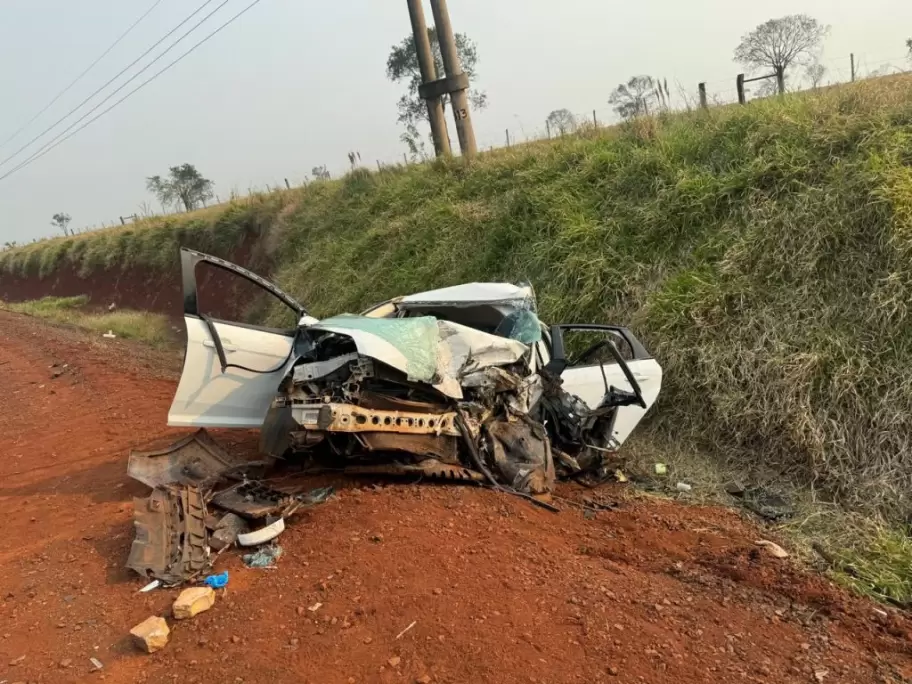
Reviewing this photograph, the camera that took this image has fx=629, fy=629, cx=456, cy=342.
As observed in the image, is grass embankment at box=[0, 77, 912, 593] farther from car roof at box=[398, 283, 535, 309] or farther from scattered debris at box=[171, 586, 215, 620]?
scattered debris at box=[171, 586, 215, 620]

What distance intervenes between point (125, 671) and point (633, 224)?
704cm

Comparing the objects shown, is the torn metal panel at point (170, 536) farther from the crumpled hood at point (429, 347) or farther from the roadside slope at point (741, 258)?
the roadside slope at point (741, 258)

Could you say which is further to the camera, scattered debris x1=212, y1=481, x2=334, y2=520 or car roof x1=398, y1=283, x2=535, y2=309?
car roof x1=398, y1=283, x2=535, y2=309

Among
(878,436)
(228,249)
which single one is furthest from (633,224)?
(228,249)

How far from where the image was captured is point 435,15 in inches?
460

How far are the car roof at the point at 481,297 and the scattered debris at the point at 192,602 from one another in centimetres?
289

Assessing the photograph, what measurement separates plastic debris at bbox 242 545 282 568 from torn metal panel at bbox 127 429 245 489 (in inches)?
39.5

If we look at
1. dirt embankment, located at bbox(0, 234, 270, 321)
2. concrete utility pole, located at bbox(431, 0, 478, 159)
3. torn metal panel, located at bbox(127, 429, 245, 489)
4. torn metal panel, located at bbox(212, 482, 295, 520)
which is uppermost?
concrete utility pole, located at bbox(431, 0, 478, 159)

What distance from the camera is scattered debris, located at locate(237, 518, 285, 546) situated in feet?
12.4

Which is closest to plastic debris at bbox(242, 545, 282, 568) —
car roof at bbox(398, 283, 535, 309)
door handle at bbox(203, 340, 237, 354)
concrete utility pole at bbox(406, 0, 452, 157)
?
door handle at bbox(203, 340, 237, 354)

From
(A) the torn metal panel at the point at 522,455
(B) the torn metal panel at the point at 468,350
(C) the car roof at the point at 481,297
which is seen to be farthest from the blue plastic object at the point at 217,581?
(C) the car roof at the point at 481,297

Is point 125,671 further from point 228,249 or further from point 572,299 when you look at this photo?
point 228,249

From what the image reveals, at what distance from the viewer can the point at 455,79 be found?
453 inches

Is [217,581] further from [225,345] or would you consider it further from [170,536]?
[225,345]
